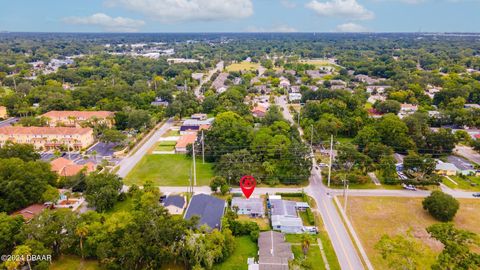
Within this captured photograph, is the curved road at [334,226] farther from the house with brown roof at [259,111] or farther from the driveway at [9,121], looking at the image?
the driveway at [9,121]

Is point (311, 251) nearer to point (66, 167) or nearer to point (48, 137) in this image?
point (66, 167)

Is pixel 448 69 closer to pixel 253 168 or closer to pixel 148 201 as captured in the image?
pixel 253 168

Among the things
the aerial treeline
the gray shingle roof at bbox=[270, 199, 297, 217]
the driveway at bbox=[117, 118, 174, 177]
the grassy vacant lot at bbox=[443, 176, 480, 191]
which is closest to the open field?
the gray shingle roof at bbox=[270, 199, 297, 217]

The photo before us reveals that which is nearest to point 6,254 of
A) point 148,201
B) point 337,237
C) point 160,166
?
point 148,201

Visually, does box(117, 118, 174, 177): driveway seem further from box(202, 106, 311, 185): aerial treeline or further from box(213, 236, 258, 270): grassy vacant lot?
box(213, 236, 258, 270): grassy vacant lot

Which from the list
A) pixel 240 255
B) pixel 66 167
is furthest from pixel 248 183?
pixel 66 167
